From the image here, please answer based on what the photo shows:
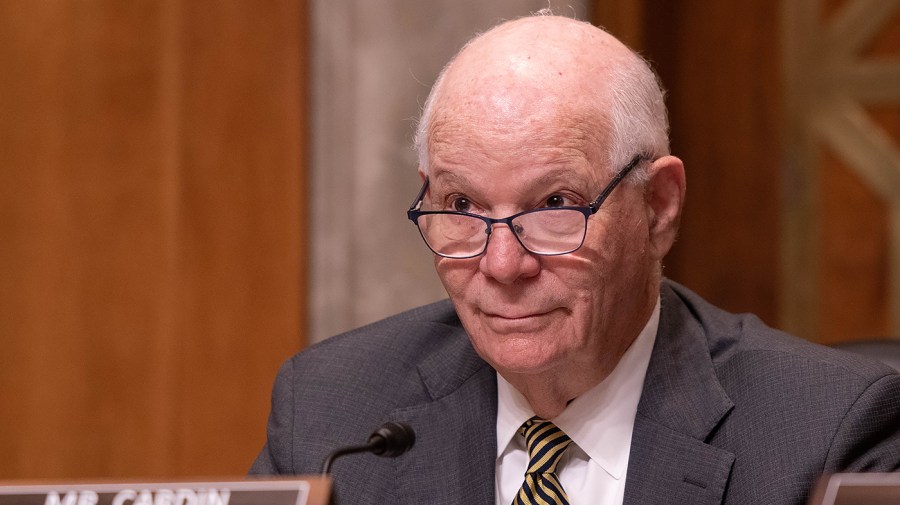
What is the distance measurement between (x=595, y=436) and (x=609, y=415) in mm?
39

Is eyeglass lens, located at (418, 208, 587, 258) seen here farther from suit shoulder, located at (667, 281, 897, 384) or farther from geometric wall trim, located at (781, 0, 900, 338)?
geometric wall trim, located at (781, 0, 900, 338)

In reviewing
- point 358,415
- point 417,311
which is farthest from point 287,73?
point 358,415

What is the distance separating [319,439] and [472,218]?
46 cm

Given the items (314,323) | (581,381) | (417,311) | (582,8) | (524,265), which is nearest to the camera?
(524,265)

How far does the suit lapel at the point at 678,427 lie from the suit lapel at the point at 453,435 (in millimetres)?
240

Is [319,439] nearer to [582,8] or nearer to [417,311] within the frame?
[417,311]

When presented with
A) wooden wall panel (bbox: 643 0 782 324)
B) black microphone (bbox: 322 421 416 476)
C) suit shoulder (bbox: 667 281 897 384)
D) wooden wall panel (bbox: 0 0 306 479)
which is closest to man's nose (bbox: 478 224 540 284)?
black microphone (bbox: 322 421 416 476)

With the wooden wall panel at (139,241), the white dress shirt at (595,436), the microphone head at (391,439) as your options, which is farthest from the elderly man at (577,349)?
the wooden wall panel at (139,241)

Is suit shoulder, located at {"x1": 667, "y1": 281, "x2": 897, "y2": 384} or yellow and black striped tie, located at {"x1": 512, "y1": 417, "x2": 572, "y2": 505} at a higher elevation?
suit shoulder, located at {"x1": 667, "y1": 281, "x2": 897, "y2": 384}

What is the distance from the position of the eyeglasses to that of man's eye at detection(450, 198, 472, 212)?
0.02 m

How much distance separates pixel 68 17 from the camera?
3109mm

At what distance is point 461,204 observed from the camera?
1.60m

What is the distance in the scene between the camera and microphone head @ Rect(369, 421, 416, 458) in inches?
54.9

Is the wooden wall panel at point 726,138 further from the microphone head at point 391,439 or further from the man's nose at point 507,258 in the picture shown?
the microphone head at point 391,439
